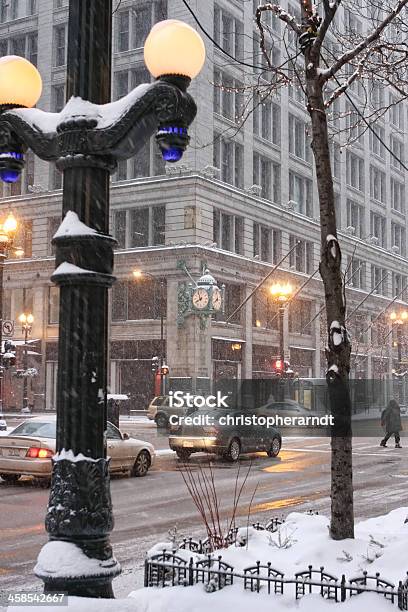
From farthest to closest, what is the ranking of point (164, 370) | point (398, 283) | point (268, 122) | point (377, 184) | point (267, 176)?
point (398, 283) → point (377, 184) → point (268, 122) → point (267, 176) → point (164, 370)

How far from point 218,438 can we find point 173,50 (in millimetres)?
18123

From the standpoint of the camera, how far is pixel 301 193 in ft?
196

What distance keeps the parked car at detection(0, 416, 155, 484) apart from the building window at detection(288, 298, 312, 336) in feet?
128

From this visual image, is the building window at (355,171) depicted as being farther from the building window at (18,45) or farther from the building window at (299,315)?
the building window at (18,45)

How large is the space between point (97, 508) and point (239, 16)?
51512mm

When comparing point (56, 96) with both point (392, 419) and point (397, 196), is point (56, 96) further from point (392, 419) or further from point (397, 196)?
point (397, 196)

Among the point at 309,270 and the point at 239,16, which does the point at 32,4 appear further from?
the point at 309,270

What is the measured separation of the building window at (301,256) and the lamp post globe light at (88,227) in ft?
172

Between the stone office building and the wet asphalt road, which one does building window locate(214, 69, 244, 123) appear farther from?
the wet asphalt road

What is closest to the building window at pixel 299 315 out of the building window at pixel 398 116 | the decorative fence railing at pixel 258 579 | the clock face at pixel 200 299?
the clock face at pixel 200 299

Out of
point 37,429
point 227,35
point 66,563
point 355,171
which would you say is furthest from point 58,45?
point 66,563

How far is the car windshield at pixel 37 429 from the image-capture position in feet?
55.6

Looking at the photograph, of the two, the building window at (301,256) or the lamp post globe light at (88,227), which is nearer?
the lamp post globe light at (88,227)

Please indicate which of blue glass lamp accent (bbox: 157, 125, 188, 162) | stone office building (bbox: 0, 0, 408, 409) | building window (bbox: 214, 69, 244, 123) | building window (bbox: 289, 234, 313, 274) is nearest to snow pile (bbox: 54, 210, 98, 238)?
blue glass lamp accent (bbox: 157, 125, 188, 162)
